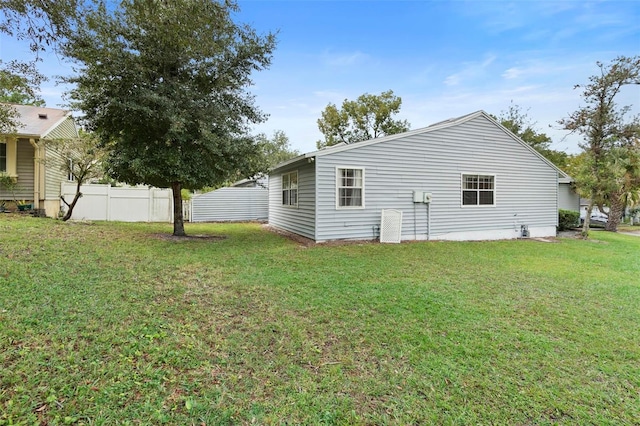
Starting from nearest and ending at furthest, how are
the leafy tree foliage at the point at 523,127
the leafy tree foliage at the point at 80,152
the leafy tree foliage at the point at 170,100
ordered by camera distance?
the leafy tree foliage at the point at 170,100, the leafy tree foliage at the point at 80,152, the leafy tree foliage at the point at 523,127

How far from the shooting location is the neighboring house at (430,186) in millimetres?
9414

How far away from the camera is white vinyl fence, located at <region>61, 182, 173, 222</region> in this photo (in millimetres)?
13297

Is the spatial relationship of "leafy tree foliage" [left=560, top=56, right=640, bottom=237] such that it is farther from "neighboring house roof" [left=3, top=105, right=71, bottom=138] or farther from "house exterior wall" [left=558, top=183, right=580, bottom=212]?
"neighboring house roof" [left=3, top=105, right=71, bottom=138]

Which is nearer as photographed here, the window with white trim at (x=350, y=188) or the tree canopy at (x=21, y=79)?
the tree canopy at (x=21, y=79)

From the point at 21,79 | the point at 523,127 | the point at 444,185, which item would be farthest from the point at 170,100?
the point at 523,127

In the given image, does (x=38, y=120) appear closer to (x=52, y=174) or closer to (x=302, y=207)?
(x=52, y=174)

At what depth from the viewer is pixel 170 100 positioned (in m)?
7.91

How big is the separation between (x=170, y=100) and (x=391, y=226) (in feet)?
23.4

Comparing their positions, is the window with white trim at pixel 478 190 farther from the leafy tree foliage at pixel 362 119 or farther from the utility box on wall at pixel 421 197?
the leafy tree foliage at pixel 362 119

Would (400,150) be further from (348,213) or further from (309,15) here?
(309,15)

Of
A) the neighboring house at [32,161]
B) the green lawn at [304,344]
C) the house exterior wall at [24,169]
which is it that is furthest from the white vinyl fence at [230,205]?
the green lawn at [304,344]

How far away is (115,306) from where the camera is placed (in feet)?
12.2

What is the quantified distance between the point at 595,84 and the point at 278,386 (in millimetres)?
18713

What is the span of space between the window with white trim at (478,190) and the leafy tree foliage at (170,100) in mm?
7388
